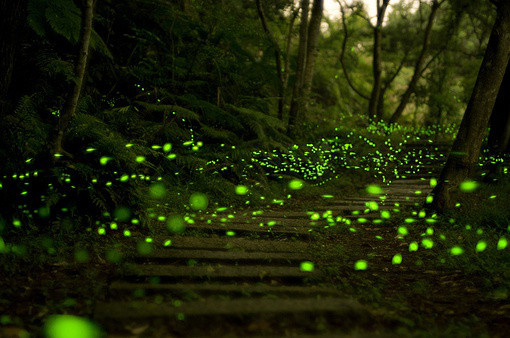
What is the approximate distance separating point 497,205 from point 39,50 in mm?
7140

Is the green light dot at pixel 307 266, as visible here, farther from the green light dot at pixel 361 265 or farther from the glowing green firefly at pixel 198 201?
the glowing green firefly at pixel 198 201

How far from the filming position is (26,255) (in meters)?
3.43

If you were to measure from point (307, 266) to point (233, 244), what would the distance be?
0.91m

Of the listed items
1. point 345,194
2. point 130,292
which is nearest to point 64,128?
point 130,292

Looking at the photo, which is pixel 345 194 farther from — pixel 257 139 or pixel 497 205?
pixel 497 205

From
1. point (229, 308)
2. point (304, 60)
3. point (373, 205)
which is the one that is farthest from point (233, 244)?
point (304, 60)

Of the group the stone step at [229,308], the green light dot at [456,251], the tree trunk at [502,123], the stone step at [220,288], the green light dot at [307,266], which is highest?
the tree trunk at [502,123]

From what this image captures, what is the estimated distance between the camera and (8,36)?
3.69 metres

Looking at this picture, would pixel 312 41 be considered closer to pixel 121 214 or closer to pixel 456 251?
pixel 456 251

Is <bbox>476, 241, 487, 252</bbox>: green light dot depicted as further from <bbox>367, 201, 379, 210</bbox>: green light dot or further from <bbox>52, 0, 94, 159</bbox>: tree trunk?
<bbox>52, 0, 94, 159</bbox>: tree trunk

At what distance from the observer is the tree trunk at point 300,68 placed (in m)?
9.94

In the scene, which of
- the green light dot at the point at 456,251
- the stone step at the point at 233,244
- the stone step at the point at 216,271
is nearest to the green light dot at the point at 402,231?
the green light dot at the point at 456,251

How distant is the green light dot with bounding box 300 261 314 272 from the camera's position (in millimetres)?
3800

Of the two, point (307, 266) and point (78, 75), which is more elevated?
point (78, 75)
